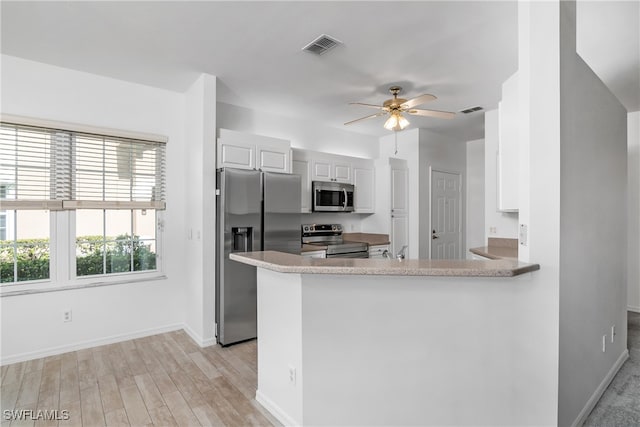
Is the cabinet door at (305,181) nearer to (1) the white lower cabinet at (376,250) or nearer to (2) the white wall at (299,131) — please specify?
(2) the white wall at (299,131)

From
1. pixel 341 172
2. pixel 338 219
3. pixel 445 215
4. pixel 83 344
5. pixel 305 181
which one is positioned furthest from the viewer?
pixel 445 215

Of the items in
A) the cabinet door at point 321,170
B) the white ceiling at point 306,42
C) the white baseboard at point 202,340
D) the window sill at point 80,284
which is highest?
the white ceiling at point 306,42

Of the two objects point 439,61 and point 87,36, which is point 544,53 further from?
point 87,36

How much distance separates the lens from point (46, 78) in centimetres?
312

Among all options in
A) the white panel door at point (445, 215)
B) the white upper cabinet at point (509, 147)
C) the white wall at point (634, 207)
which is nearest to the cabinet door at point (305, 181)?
the white panel door at point (445, 215)

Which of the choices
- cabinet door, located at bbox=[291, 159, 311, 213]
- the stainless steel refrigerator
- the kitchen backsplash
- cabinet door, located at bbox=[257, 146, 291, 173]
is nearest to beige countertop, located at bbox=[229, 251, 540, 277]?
the stainless steel refrigerator

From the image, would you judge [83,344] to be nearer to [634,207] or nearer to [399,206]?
[399,206]

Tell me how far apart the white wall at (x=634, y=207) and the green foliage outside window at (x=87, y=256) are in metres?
6.18

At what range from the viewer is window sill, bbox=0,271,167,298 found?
117 inches

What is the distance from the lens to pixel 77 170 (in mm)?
3305

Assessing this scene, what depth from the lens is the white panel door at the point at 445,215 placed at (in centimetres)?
566

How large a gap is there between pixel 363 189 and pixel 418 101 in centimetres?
225

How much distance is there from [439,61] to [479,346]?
2.45 meters

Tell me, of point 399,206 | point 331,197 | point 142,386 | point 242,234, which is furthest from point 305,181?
point 142,386
